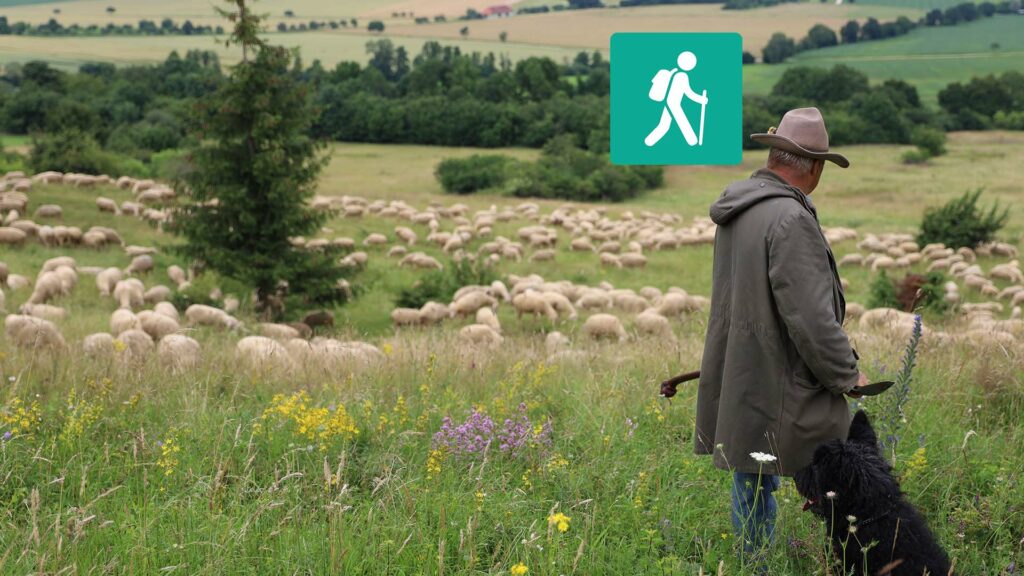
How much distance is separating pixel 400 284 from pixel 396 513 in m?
16.0

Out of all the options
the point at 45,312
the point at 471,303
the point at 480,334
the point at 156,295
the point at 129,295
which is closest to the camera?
the point at 480,334

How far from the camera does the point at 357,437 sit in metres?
4.93

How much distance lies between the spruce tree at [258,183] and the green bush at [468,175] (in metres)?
26.8

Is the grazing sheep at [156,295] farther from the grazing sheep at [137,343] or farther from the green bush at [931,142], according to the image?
the green bush at [931,142]

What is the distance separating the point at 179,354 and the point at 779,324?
5.67 meters

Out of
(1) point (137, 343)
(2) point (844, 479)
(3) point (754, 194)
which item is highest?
(3) point (754, 194)

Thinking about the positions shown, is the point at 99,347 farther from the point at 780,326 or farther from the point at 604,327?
the point at 604,327

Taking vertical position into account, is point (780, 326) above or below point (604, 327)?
above

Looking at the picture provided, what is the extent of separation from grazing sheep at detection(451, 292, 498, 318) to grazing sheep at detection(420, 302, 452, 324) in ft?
0.63

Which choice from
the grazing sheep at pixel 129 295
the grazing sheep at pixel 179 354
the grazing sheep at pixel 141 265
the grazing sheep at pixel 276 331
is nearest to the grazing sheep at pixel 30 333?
the grazing sheep at pixel 179 354

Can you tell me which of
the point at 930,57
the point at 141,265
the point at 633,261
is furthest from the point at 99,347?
the point at 930,57

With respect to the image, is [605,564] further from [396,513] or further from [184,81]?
[184,81]

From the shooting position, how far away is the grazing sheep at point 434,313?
15727 millimetres

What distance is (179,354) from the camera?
24.5ft
